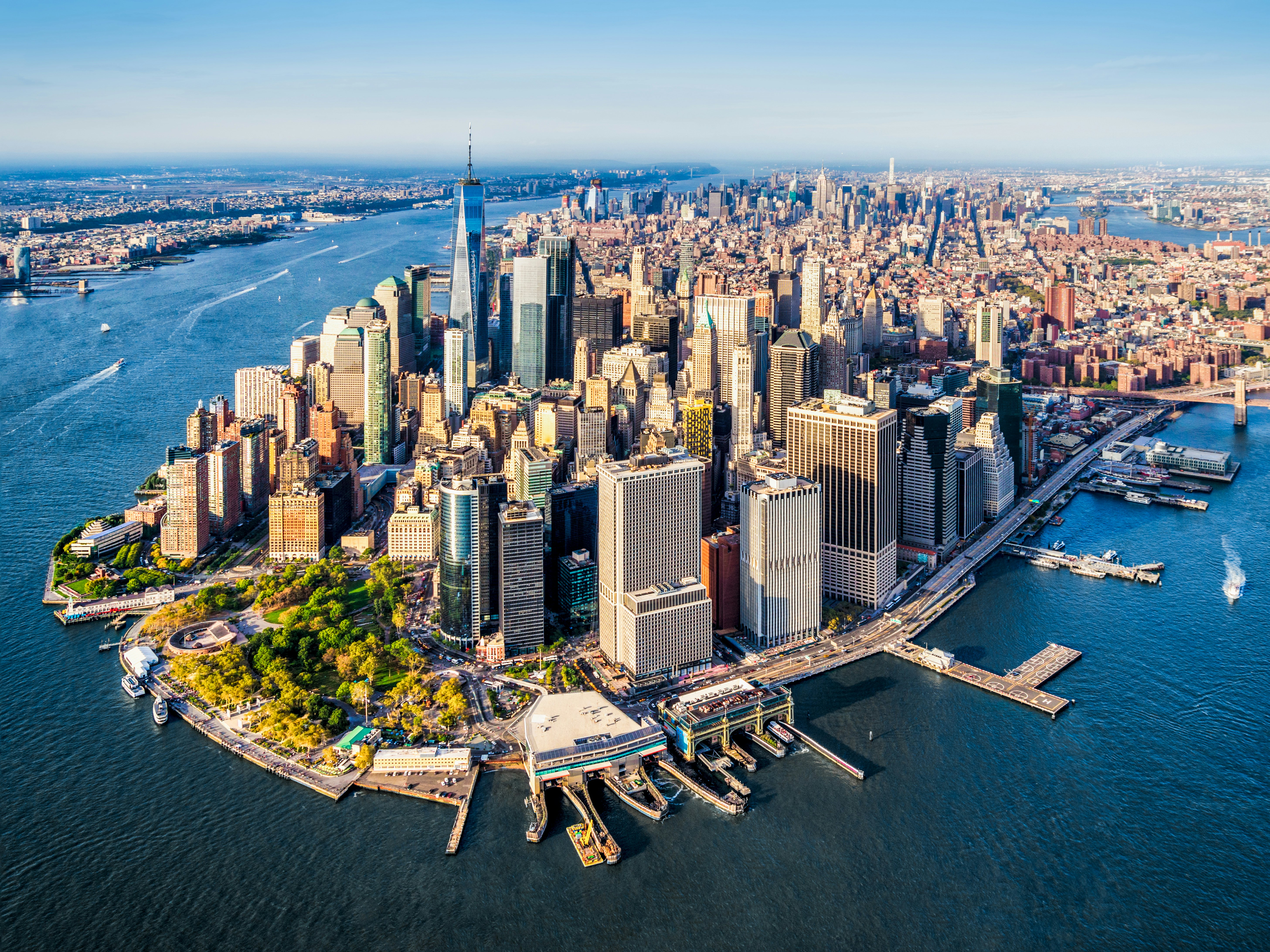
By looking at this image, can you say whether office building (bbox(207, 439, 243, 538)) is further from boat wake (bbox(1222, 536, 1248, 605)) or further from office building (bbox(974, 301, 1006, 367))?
office building (bbox(974, 301, 1006, 367))

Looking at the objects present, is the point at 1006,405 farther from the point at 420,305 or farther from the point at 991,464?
the point at 420,305

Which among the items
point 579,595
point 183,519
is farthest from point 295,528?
point 579,595

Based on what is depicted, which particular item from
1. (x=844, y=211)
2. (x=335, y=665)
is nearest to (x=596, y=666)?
(x=335, y=665)

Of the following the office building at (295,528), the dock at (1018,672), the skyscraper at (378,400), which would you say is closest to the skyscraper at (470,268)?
the skyscraper at (378,400)

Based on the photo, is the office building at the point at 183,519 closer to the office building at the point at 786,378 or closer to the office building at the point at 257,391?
the office building at the point at 257,391

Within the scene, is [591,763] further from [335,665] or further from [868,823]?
[335,665]

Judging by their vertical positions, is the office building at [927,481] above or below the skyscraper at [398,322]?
below

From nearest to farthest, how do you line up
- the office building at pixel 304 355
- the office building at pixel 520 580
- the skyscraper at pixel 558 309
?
the office building at pixel 520 580 → the office building at pixel 304 355 → the skyscraper at pixel 558 309

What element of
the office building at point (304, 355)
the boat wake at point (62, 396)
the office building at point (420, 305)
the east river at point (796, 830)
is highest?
the office building at point (420, 305)
